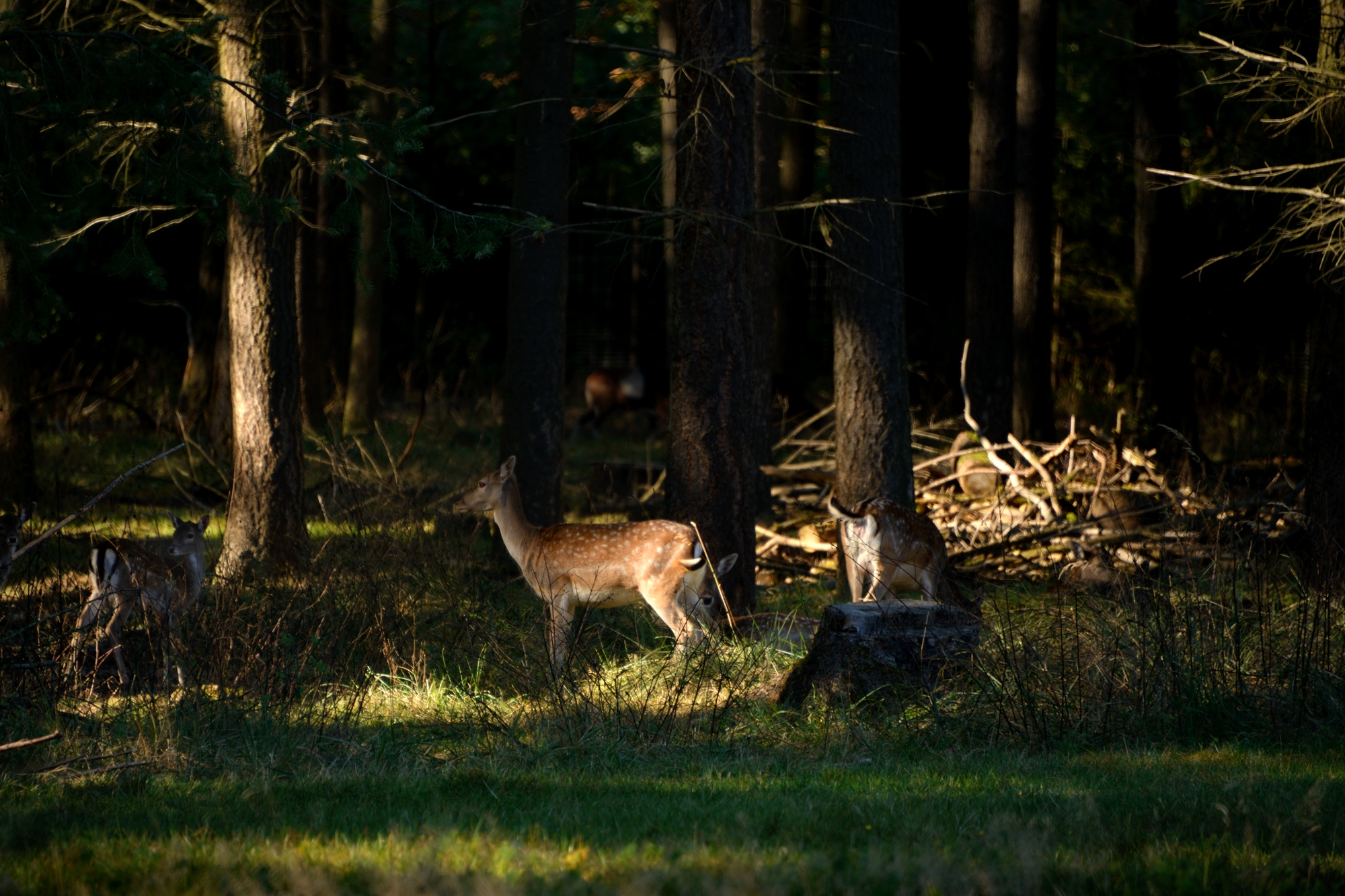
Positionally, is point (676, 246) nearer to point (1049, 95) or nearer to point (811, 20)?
point (811, 20)

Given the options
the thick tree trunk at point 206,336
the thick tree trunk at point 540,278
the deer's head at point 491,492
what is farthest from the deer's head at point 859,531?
the thick tree trunk at point 206,336

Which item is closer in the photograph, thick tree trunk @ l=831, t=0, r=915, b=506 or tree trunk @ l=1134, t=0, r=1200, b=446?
thick tree trunk @ l=831, t=0, r=915, b=506

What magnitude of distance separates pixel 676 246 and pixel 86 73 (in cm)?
382

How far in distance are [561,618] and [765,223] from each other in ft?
18.0

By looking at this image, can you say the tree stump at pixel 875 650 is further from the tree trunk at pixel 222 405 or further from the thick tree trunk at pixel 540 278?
the tree trunk at pixel 222 405

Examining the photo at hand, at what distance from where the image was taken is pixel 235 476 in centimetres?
1026

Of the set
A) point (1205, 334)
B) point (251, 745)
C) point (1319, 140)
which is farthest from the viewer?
point (1205, 334)

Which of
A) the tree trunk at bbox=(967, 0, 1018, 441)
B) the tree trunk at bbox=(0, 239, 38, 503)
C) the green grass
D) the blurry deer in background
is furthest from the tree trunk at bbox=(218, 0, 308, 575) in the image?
the blurry deer in background

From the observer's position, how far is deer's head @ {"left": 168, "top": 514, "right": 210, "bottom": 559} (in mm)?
8922

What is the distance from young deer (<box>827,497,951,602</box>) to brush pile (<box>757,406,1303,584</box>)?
1355 mm

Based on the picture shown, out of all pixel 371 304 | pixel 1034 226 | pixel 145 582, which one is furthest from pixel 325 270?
pixel 145 582

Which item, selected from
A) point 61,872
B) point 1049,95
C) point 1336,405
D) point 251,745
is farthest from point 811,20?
point 61,872

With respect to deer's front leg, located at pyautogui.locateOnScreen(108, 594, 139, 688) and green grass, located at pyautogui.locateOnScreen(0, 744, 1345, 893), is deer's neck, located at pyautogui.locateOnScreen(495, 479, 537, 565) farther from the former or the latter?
green grass, located at pyautogui.locateOnScreen(0, 744, 1345, 893)

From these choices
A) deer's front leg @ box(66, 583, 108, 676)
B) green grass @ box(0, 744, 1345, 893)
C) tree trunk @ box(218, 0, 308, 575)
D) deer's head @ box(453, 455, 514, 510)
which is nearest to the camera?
green grass @ box(0, 744, 1345, 893)
